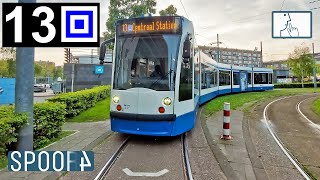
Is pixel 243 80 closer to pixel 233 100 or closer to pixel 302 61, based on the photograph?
pixel 233 100

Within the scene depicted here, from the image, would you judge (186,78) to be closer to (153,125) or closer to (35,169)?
(153,125)

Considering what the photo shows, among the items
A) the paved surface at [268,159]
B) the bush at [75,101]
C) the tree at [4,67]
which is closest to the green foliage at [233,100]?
the paved surface at [268,159]

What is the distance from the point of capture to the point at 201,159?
636 centimetres

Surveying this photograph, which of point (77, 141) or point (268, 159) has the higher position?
point (77, 141)

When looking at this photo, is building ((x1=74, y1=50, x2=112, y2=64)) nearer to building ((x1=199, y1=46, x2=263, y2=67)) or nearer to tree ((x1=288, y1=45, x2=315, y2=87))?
tree ((x1=288, y1=45, x2=315, y2=87))

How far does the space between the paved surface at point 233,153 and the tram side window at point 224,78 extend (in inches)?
513

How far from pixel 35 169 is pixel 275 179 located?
4.77m

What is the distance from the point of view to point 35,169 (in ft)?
17.4

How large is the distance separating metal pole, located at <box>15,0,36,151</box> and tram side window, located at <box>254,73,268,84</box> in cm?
2928

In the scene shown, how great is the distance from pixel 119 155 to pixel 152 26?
11.7 ft

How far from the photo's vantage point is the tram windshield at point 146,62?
7.16 meters

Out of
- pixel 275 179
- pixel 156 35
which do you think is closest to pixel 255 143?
pixel 275 179

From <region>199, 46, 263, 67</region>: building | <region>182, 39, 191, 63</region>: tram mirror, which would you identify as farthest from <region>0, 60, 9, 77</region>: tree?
<region>199, 46, 263, 67</region>: building

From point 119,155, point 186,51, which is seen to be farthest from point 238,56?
point 119,155
